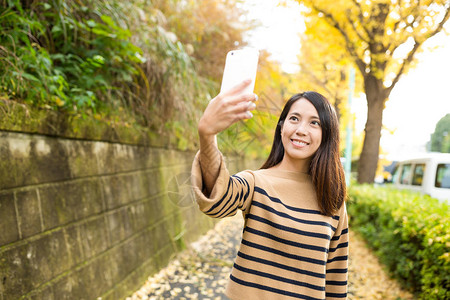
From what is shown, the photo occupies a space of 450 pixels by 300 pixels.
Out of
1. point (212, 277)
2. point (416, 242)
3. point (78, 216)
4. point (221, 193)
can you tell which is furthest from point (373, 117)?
point (221, 193)

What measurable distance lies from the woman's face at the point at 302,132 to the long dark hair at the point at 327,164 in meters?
0.03

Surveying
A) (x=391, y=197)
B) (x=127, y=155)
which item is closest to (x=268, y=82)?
(x=391, y=197)

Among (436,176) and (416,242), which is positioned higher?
(436,176)

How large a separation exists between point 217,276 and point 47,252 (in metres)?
2.56

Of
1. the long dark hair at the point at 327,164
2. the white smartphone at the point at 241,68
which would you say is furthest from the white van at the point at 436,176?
the white smartphone at the point at 241,68

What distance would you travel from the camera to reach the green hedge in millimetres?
3068

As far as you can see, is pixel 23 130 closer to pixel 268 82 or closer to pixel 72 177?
pixel 72 177

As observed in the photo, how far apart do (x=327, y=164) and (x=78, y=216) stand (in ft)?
7.22

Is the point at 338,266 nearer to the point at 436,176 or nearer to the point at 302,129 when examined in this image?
the point at 302,129

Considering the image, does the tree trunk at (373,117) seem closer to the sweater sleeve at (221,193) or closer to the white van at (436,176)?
the white van at (436,176)

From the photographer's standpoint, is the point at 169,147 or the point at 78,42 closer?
the point at 78,42

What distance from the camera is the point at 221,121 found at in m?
1.13

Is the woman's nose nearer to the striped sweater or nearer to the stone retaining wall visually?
the striped sweater

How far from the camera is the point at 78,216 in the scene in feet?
9.71
